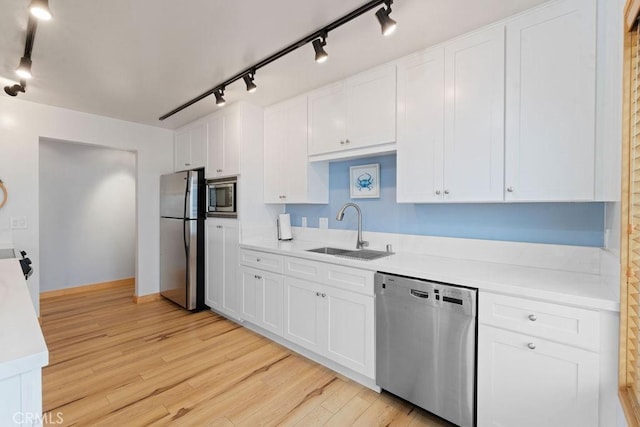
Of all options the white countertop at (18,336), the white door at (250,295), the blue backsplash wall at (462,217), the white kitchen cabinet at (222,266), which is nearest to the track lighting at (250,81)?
the blue backsplash wall at (462,217)

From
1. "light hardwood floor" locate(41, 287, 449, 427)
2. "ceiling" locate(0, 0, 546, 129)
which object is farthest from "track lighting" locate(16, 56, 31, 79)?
"light hardwood floor" locate(41, 287, 449, 427)

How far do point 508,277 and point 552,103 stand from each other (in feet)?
3.16

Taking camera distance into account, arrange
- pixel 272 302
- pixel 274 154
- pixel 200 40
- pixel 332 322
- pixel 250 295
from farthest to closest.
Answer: pixel 274 154, pixel 250 295, pixel 272 302, pixel 332 322, pixel 200 40

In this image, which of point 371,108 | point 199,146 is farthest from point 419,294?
point 199,146

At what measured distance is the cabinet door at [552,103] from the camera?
1.52 meters

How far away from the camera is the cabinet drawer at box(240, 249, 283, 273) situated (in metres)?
2.71

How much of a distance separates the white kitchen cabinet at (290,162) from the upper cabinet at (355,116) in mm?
159

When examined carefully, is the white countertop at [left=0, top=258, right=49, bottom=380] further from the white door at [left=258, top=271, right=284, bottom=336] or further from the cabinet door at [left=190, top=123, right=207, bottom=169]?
the cabinet door at [left=190, top=123, right=207, bottom=169]

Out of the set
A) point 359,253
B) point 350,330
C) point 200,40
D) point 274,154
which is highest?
point 200,40

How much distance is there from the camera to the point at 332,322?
2.28 m

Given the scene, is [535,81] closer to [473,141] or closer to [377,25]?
[473,141]

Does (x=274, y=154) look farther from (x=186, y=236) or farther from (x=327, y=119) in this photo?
(x=186, y=236)

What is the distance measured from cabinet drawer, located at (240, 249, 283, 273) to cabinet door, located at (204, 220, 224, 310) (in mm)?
462

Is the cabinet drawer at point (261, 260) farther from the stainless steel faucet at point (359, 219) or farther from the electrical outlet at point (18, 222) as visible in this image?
the electrical outlet at point (18, 222)
